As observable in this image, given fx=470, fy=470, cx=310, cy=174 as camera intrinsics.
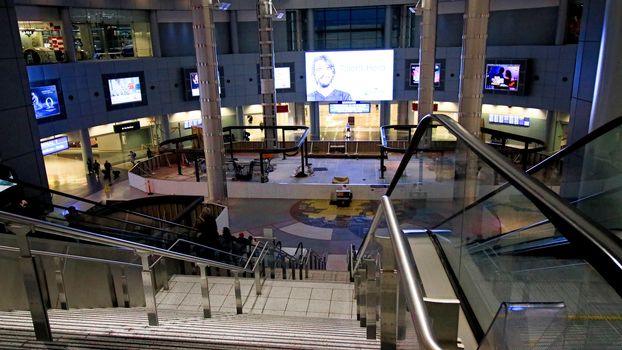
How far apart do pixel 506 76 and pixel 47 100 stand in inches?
859

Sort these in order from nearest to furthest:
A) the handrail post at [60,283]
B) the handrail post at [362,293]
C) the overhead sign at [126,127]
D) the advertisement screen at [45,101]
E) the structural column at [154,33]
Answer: the handrail post at [60,283]
the handrail post at [362,293]
the advertisement screen at [45,101]
the overhead sign at [126,127]
the structural column at [154,33]

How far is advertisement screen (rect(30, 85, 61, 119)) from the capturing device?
20219 mm

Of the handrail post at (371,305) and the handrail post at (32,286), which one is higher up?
the handrail post at (32,286)

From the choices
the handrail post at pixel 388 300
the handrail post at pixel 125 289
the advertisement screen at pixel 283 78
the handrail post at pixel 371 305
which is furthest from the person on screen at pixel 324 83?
the handrail post at pixel 388 300

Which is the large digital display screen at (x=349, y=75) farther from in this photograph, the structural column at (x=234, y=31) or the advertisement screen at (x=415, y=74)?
the structural column at (x=234, y=31)

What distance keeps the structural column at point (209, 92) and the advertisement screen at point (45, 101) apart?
9.14 meters

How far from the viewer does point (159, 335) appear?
3.24m

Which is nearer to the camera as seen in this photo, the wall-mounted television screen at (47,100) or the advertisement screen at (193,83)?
the wall-mounted television screen at (47,100)

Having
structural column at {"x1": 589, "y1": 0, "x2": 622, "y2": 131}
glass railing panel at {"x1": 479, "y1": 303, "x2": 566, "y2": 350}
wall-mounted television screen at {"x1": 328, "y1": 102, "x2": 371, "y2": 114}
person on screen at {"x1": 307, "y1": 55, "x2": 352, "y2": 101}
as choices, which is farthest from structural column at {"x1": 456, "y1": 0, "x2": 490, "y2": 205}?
wall-mounted television screen at {"x1": 328, "y1": 102, "x2": 371, "y2": 114}

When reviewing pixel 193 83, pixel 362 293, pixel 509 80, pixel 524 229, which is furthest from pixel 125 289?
pixel 193 83

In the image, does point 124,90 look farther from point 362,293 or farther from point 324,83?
point 362,293

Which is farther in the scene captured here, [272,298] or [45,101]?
[45,101]

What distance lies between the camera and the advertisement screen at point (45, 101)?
2022cm

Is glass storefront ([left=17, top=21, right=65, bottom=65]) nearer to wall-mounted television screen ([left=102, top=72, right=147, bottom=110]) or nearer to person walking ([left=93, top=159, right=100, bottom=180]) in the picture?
wall-mounted television screen ([left=102, top=72, right=147, bottom=110])
